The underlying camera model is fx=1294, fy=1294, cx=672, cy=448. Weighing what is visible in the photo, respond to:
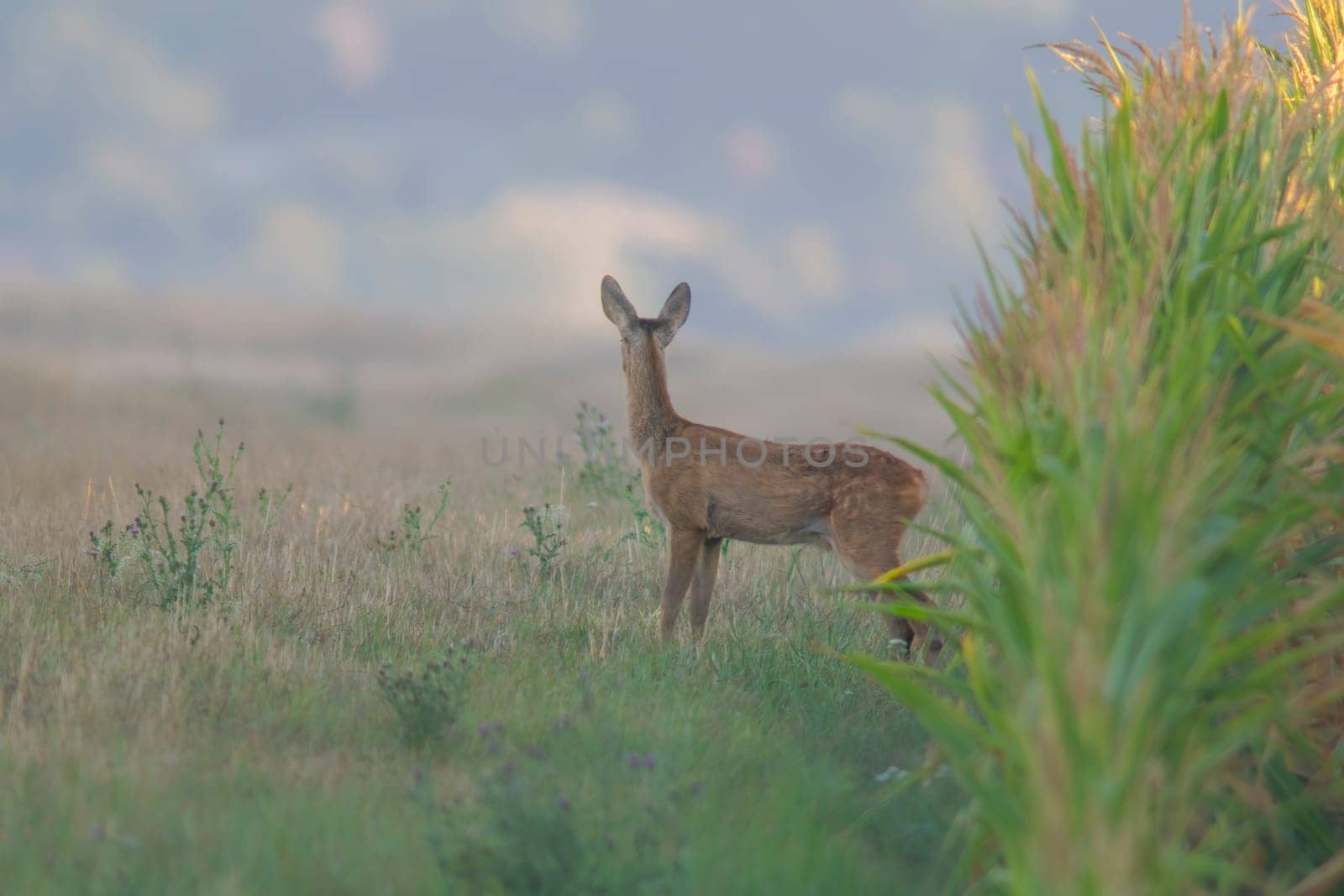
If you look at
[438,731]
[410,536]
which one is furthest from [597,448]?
[438,731]

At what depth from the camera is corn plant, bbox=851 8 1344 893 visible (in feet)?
10.1

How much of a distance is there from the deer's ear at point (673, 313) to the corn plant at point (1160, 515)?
3.34 meters

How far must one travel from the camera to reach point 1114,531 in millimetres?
3242

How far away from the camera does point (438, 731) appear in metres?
A: 5.39

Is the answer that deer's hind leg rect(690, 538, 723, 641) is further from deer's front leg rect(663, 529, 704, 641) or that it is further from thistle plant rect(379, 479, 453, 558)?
thistle plant rect(379, 479, 453, 558)

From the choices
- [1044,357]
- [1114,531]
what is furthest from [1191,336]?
[1114,531]

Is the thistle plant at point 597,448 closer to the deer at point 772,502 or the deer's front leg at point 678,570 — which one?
the deer at point 772,502

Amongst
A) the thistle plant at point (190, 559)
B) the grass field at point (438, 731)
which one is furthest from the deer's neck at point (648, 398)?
the thistle plant at point (190, 559)

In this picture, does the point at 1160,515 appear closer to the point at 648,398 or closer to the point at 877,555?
the point at 877,555

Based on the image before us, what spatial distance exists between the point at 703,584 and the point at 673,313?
190 centimetres

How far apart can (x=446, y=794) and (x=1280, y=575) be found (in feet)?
10.1

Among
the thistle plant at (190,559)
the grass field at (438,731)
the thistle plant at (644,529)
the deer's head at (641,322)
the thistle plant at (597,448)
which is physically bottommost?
the grass field at (438,731)

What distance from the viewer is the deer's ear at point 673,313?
28.6ft

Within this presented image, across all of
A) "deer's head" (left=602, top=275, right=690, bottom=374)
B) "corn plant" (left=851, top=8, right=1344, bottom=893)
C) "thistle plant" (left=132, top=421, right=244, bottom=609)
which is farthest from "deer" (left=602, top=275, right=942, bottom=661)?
"thistle plant" (left=132, top=421, right=244, bottom=609)
